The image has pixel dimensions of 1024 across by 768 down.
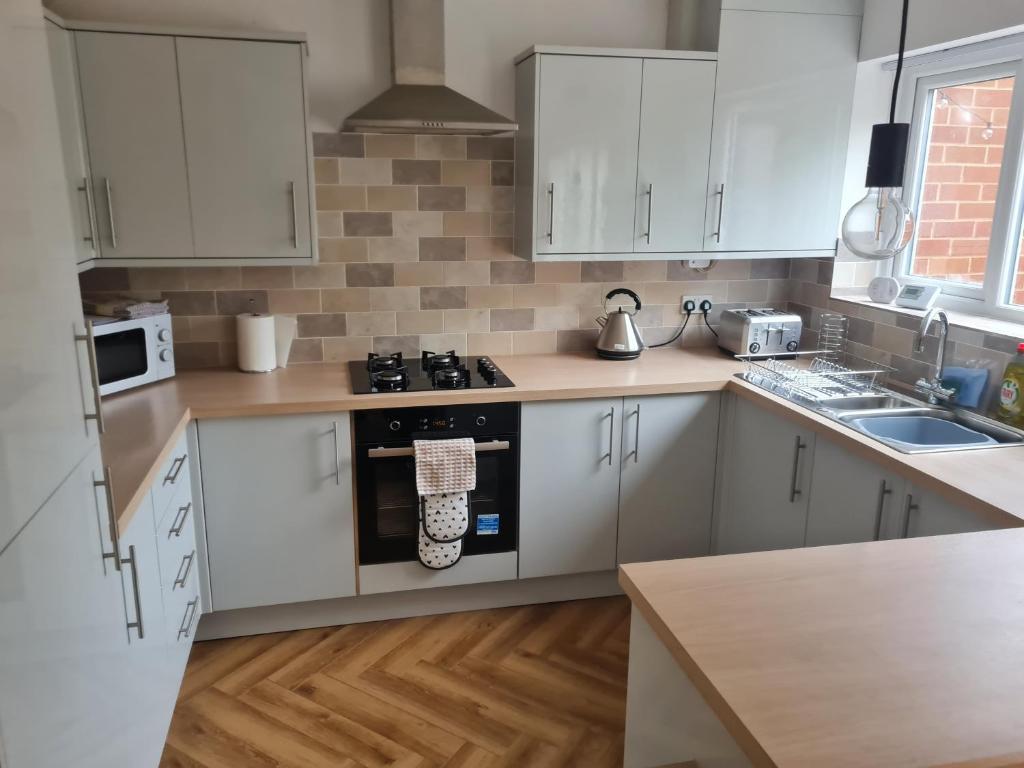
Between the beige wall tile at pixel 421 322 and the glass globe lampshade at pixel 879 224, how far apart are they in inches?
72.6

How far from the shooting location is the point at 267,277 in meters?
2.97

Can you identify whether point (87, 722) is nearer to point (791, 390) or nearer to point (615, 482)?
point (615, 482)

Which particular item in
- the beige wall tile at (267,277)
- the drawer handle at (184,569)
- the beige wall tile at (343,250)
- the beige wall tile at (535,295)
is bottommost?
the drawer handle at (184,569)

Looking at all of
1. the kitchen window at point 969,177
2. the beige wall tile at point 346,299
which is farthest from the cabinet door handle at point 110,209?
the kitchen window at point 969,177

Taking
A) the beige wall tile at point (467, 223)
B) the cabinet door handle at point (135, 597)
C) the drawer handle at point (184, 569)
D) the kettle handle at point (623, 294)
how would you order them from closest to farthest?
the cabinet door handle at point (135, 597) → the drawer handle at point (184, 569) → the beige wall tile at point (467, 223) → the kettle handle at point (623, 294)

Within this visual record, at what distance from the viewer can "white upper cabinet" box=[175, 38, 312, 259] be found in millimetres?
2516

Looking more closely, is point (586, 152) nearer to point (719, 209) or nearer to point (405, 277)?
point (719, 209)

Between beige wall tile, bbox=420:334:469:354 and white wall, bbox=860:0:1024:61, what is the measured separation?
1917mm

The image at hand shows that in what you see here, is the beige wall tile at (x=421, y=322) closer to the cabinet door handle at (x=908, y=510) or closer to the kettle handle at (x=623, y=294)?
the kettle handle at (x=623, y=294)

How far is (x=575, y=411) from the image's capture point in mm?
2811

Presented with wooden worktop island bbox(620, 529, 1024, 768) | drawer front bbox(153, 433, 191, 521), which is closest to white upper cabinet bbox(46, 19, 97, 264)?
drawer front bbox(153, 433, 191, 521)

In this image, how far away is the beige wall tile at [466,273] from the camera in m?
3.12

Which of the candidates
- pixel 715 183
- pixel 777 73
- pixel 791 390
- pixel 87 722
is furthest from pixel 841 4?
pixel 87 722

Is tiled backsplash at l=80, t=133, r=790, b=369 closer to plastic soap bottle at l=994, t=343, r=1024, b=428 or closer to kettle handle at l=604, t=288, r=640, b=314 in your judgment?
kettle handle at l=604, t=288, r=640, b=314
